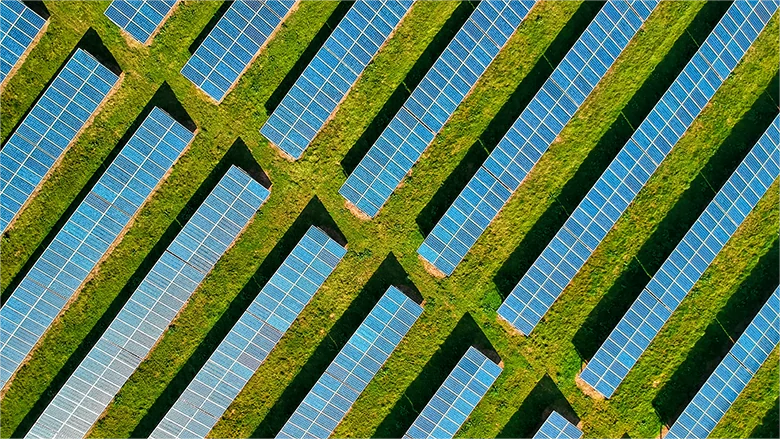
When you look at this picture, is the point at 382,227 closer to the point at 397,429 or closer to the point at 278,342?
the point at 278,342

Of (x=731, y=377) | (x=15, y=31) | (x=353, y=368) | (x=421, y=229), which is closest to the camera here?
(x=15, y=31)

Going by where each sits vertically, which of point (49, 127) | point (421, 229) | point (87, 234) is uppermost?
point (421, 229)

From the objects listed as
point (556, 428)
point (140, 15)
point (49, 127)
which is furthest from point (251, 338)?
point (140, 15)

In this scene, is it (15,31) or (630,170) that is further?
(630,170)

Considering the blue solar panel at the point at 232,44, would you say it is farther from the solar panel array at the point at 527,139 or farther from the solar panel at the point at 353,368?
the solar panel at the point at 353,368

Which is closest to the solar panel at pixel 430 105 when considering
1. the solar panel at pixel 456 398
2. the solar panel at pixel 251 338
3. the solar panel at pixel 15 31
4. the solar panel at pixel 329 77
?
the solar panel at pixel 329 77

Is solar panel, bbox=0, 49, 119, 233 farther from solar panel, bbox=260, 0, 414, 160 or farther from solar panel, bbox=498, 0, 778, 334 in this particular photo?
solar panel, bbox=498, 0, 778, 334

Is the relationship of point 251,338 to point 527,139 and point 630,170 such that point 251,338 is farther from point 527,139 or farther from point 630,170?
point 630,170
